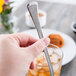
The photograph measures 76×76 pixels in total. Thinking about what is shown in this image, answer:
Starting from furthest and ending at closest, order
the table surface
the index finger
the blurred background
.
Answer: the table surface, the blurred background, the index finger

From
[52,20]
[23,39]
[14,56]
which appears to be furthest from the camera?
[52,20]

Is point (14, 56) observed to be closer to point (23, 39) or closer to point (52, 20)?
point (23, 39)

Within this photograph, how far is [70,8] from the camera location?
48.8 inches

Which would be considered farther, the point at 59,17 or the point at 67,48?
the point at 59,17

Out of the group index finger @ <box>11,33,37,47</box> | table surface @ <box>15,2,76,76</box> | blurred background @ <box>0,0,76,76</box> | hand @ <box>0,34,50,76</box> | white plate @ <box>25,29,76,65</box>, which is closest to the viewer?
hand @ <box>0,34,50,76</box>

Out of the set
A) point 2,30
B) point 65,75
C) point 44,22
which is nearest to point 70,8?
point 44,22

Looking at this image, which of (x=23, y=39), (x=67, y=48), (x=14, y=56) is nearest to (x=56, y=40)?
(x=67, y=48)

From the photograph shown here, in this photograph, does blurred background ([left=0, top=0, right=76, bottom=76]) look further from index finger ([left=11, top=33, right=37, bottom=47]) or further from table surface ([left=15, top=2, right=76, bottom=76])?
index finger ([left=11, top=33, right=37, bottom=47])

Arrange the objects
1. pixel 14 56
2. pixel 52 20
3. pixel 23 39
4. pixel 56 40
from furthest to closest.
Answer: pixel 52 20 → pixel 56 40 → pixel 23 39 → pixel 14 56

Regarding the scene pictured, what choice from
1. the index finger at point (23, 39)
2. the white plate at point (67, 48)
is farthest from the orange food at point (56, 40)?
the index finger at point (23, 39)

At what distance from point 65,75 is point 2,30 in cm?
37

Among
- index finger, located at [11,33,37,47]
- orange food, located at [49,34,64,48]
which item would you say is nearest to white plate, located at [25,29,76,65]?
orange food, located at [49,34,64,48]

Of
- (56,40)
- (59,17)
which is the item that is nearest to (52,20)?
(59,17)

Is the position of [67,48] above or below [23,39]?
below
